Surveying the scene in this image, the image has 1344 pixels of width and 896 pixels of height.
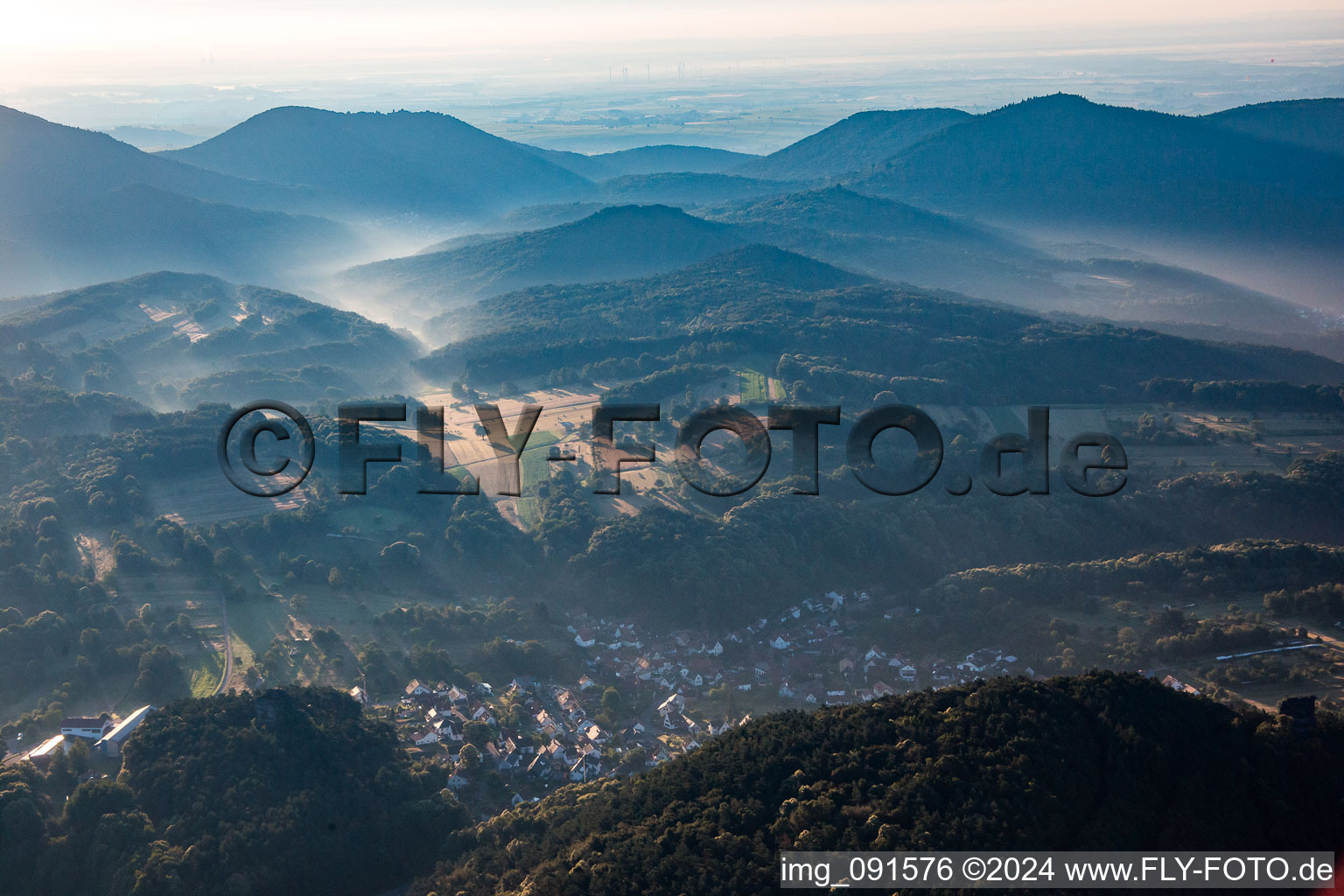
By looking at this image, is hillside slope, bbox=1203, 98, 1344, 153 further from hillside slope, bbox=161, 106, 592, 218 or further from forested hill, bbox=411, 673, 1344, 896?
forested hill, bbox=411, 673, 1344, 896

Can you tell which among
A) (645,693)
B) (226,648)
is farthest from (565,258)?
(645,693)

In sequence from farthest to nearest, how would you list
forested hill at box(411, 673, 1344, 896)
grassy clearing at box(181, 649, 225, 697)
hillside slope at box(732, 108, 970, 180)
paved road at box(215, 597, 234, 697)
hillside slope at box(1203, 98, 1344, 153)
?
hillside slope at box(732, 108, 970, 180), hillside slope at box(1203, 98, 1344, 153), paved road at box(215, 597, 234, 697), grassy clearing at box(181, 649, 225, 697), forested hill at box(411, 673, 1344, 896)

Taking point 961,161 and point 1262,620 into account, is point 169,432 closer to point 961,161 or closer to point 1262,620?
point 1262,620

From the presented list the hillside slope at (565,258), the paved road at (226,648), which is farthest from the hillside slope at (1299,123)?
the paved road at (226,648)

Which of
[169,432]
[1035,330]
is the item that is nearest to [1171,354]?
[1035,330]

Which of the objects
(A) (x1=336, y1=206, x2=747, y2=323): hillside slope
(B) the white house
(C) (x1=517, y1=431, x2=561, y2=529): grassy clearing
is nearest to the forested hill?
(B) the white house
